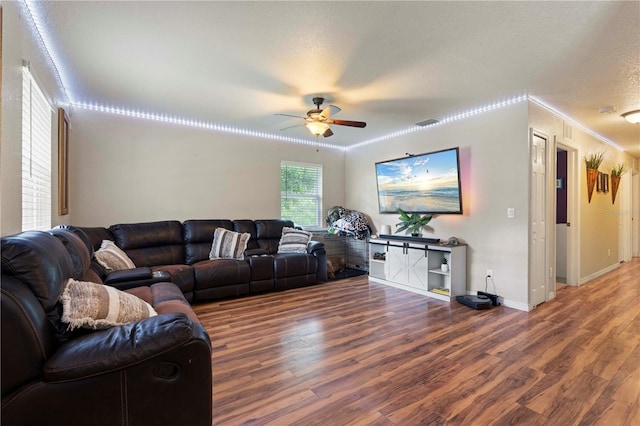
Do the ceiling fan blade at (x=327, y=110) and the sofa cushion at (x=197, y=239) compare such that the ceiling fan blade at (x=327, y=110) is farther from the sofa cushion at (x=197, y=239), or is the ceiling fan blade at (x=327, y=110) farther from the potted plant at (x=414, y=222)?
the sofa cushion at (x=197, y=239)

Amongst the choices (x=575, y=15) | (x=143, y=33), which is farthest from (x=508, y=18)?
(x=143, y=33)

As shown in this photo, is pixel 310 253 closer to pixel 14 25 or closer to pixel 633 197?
pixel 14 25

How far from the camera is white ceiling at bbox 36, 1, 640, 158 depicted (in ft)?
6.84

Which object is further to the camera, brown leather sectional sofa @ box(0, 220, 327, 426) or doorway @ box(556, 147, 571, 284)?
doorway @ box(556, 147, 571, 284)

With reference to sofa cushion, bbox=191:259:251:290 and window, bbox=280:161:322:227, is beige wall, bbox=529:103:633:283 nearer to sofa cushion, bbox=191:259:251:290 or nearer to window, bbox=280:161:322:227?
window, bbox=280:161:322:227

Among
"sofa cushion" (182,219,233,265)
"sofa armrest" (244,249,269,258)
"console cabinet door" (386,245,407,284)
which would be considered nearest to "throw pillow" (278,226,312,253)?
"sofa armrest" (244,249,269,258)

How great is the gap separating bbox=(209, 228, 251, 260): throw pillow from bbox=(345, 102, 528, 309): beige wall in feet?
9.43

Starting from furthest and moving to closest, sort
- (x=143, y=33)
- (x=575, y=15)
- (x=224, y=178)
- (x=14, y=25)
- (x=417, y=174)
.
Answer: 1. (x=224, y=178)
2. (x=417, y=174)
3. (x=143, y=33)
4. (x=575, y=15)
5. (x=14, y=25)

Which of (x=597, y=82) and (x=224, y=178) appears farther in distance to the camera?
(x=224, y=178)

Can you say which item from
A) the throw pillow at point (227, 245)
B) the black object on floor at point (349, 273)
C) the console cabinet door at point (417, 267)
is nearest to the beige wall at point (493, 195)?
the console cabinet door at point (417, 267)

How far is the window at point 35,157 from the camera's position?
215 centimetres

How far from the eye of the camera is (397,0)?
1.96m

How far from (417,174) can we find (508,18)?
278 centimetres

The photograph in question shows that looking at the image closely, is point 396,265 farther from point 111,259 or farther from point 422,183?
point 111,259
